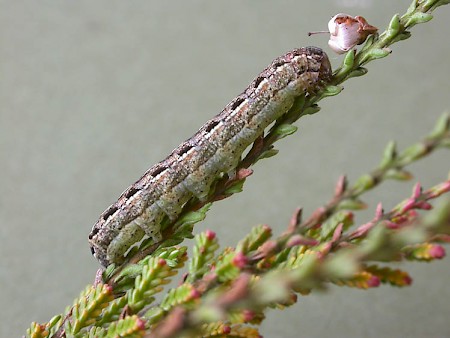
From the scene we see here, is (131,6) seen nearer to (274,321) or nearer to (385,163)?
(274,321)

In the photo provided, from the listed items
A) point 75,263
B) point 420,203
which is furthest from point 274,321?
point 420,203

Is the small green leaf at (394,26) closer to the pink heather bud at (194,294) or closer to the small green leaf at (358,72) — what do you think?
the small green leaf at (358,72)

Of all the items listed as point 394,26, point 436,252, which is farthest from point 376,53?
point 436,252

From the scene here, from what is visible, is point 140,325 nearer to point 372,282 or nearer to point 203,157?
point 372,282

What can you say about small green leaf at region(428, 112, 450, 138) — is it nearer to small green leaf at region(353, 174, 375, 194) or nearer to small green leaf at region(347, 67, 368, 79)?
small green leaf at region(353, 174, 375, 194)

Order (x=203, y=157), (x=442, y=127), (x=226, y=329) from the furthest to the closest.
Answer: (x=203, y=157) < (x=226, y=329) < (x=442, y=127)

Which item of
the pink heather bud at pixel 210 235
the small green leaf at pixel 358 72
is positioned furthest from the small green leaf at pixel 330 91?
the pink heather bud at pixel 210 235
